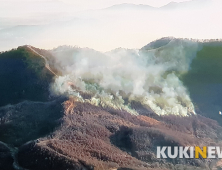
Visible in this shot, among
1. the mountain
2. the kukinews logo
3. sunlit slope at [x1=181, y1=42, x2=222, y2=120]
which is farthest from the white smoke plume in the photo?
the kukinews logo

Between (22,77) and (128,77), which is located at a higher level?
(22,77)

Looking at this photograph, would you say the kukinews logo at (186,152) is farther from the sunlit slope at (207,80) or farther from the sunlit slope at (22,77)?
the sunlit slope at (22,77)

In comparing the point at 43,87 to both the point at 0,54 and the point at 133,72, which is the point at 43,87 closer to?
the point at 0,54

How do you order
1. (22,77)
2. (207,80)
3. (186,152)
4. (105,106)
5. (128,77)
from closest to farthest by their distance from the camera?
(186,152) < (105,106) < (22,77) < (128,77) < (207,80)

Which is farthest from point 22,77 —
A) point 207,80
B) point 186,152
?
point 207,80

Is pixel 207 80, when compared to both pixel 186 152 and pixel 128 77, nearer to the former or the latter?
pixel 128 77

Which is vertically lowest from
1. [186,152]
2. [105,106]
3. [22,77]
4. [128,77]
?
[186,152]
